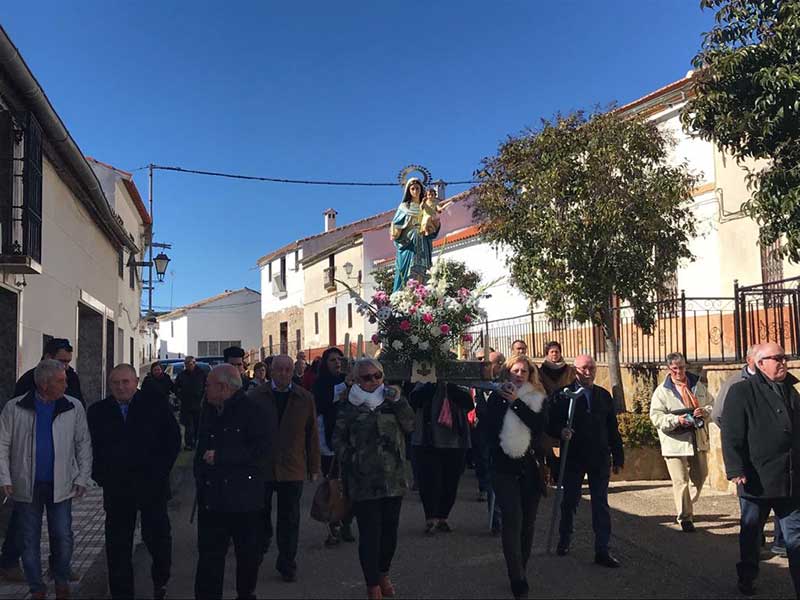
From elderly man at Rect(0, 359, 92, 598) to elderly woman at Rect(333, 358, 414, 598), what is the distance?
1857 millimetres

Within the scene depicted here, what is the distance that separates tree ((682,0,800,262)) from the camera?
7.96 meters

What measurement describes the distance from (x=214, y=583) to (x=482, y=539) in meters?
3.21

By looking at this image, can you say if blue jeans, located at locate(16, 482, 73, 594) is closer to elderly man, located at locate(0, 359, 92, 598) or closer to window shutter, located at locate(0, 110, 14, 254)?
elderly man, located at locate(0, 359, 92, 598)

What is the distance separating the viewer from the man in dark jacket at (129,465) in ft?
17.2

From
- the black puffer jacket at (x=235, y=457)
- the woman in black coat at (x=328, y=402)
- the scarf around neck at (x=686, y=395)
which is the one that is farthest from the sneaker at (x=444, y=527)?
the black puffer jacket at (x=235, y=457)

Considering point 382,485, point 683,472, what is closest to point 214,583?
point 382,485

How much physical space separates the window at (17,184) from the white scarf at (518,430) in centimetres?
606

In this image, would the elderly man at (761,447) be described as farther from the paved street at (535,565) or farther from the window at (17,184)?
the window at (17,184)

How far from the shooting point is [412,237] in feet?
39.1

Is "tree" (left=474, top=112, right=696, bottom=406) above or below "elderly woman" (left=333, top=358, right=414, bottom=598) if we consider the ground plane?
above

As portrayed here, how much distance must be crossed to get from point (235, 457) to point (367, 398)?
3.36 ft

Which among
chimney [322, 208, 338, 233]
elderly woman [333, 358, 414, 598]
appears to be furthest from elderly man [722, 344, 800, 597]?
chimney [322, 208, 338, 233]

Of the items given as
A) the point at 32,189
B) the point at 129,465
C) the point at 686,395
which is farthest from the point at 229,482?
the point at 32,189

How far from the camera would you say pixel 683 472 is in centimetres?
784
